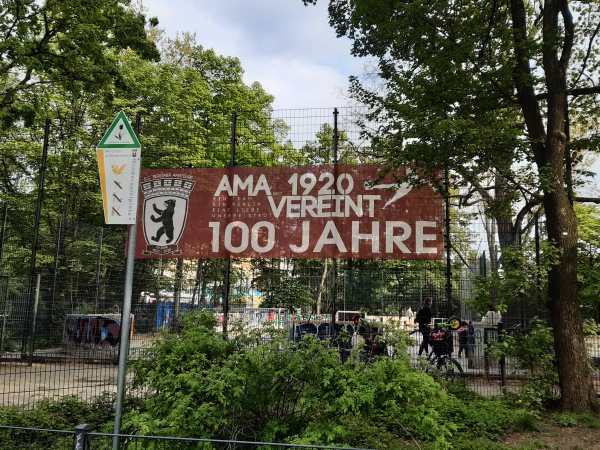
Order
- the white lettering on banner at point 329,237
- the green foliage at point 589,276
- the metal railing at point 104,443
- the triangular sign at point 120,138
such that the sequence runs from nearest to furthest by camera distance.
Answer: the metal railing at point 104,443 < the triangular sign at point 120,138 < the green foliage at point 589,276 < the white lettering on banner at point 329,237

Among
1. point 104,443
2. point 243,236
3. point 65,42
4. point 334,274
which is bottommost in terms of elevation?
point 104,443

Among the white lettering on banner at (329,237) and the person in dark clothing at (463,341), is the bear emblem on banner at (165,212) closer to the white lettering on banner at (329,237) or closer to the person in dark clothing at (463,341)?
the white lettering on banner at (329,237)

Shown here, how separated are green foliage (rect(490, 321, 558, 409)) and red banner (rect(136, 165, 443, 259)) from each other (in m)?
2.11

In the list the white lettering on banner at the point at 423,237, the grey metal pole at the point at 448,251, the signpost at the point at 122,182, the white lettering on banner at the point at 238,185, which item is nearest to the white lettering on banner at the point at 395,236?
the white lettering on banner at the point at 423,237

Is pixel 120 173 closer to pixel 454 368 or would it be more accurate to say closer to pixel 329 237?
pixel 329 237

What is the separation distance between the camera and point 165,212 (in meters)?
10.1

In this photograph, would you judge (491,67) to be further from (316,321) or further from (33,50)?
(33,50)

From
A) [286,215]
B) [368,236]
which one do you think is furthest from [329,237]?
[286,215]

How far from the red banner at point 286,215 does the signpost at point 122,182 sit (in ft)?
17.7

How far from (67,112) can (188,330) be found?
725 inches

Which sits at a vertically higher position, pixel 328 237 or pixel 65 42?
pixel 65 42

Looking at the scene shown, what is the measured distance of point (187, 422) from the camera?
458 cm

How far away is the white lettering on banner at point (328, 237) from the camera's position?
9.23m

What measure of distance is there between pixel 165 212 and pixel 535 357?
23.7ft
